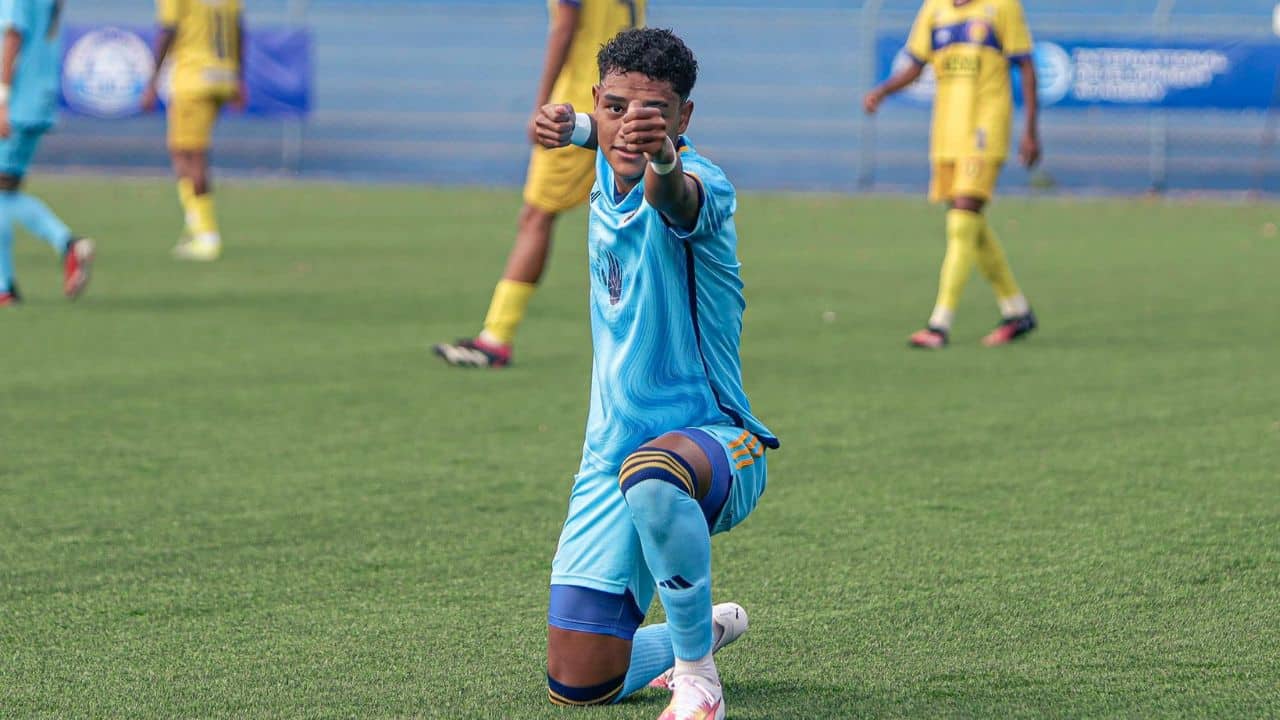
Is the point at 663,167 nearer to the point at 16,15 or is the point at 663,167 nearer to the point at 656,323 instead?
the point at 656,323

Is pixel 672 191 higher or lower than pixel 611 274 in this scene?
higher

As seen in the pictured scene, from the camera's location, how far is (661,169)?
2.89 m

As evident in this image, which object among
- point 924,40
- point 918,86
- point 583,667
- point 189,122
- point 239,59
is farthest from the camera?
point 918,86

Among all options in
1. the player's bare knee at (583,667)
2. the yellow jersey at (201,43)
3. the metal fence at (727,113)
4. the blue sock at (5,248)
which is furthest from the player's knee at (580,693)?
the metal fence at (727,113)

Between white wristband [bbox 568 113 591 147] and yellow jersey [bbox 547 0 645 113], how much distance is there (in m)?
4.50

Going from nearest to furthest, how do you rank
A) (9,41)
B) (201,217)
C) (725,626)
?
(725,626), (9,41), (201,217)

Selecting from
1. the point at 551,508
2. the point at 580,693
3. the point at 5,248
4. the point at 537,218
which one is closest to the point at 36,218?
the point at 5,248

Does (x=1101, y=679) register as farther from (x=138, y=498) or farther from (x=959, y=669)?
(x=138, y=498)

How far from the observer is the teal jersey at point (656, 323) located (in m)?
3.20

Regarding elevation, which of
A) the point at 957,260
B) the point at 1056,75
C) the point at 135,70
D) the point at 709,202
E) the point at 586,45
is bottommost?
the point at 1056,75

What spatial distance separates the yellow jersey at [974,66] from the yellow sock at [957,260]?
34 centimetres

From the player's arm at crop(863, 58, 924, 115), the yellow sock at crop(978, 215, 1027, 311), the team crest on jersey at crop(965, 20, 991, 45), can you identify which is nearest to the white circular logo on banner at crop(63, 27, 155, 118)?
the player's arm at crop(863, 58, 924, 115)

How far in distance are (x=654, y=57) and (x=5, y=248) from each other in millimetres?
7265

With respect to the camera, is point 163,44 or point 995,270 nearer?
point 995,270
